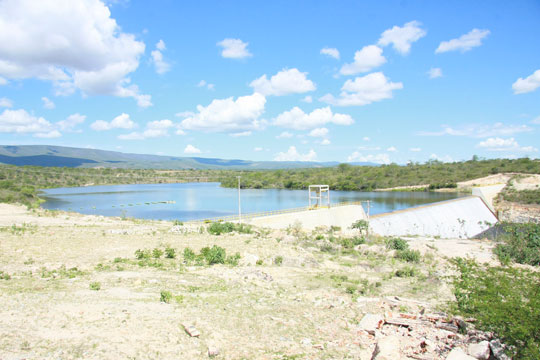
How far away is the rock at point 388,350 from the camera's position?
7.50 m

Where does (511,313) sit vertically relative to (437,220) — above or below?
above

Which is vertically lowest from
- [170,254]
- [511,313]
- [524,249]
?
[524,249]

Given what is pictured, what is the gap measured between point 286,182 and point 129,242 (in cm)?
10401

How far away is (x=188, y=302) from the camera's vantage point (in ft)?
35.8

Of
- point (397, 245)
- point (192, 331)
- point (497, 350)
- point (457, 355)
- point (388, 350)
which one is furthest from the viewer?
point (397, 245)

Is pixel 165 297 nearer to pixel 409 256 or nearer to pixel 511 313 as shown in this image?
pixel 511 313

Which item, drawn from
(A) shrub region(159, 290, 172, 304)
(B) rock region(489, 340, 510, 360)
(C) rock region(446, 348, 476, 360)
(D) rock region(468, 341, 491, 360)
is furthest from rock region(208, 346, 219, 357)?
(B) rock region(489, 340, 510, 360)

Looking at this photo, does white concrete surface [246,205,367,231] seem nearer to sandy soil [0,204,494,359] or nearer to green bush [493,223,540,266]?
sandy soil [0,204,494,359]

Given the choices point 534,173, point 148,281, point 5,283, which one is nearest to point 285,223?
point 148,281

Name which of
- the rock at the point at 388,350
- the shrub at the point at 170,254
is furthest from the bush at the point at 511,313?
the shrub at the point at 170,254

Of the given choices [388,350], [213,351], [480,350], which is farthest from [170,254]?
[480,350]

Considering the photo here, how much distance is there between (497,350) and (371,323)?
298 cm

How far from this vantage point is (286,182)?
125 metres

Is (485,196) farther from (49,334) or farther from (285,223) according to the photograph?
(49,334)
